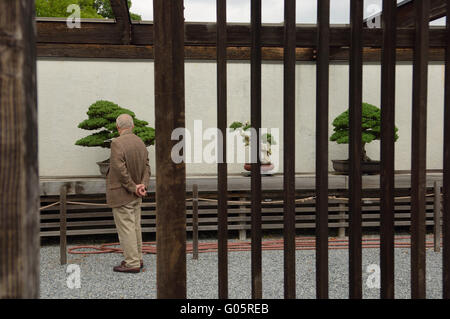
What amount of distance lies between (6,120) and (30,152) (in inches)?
2.6

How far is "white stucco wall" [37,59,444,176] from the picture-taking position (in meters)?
6.23

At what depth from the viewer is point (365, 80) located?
6688 millimetres

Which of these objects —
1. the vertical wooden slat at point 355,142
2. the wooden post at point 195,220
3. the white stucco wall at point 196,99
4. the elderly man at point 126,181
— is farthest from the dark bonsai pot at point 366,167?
the vertical wooden slat at point 355,142

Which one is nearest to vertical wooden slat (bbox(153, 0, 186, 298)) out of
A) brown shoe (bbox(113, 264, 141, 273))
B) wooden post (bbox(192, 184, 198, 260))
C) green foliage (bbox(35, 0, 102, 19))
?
brown shoe (bbox(113, 264, 141, 273))

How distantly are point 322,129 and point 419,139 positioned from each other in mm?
282

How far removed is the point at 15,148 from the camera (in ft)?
2.14

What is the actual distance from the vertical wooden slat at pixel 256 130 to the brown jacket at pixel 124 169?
264 cm

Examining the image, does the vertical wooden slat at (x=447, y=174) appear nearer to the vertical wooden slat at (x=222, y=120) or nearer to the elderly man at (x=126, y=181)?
the vertical wooden slat at (x=222, y=120)

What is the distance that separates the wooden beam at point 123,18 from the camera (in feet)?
15.5

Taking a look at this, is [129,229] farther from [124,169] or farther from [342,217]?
[342,217]

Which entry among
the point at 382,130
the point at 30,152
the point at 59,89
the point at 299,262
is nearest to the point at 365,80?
the point at 299,262

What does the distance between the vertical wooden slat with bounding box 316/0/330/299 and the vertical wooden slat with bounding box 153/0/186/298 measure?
0.35 metres

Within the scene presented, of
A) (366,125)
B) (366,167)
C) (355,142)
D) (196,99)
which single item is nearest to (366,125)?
(366,125)

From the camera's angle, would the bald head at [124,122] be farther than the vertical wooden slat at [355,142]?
Yes
